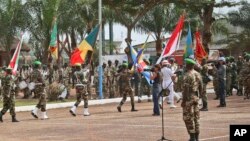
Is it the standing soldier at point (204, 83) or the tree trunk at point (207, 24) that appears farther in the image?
the tree trunk at point (207, 24)

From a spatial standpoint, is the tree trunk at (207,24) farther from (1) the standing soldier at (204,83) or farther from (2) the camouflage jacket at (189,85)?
(2) the camouflage jacket at (189,85)

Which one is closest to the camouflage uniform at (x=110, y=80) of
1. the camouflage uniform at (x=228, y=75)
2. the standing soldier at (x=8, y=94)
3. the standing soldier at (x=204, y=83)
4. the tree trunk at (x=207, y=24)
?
the camouflage uniform at (x=228, y=75)

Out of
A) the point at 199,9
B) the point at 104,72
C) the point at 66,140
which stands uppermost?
the point at 199,9

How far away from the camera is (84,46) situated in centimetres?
1997

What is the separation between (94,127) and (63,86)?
1126 centimetres

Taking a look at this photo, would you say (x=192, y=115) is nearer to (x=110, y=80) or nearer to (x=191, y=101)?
(x=191, y=101)

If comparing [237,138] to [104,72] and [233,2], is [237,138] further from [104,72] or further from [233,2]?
[233,2]

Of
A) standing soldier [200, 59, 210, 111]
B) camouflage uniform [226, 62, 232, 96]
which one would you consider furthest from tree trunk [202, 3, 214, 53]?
standing soldier [200, 59, 210, 111]

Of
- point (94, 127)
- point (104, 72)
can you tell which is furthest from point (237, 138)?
point (104, 72)

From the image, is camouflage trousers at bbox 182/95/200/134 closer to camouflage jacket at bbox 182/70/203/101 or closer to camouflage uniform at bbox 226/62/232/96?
camouflage jacket at bbox 182/70/203/101

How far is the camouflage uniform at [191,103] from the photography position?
1118cm

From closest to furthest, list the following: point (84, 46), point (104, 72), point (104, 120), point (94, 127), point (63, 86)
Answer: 1. point (94, 127)
2. point (104, 120)
3. point (84, 46)
4. point (63, 86)
5. point (104, 72)

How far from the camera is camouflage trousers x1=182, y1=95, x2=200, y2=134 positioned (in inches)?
440

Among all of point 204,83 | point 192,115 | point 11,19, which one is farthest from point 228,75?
point 192,115
